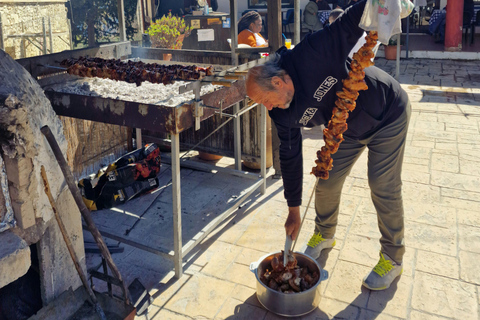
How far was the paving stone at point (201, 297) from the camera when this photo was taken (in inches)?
134

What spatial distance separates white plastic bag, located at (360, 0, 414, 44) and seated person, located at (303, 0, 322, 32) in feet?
42.8

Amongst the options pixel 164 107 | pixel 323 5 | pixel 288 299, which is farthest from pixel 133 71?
pixel 323 5

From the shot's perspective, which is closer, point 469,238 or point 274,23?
point 469,238

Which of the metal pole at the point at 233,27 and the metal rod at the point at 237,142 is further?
the metal rod at the point at 237,142

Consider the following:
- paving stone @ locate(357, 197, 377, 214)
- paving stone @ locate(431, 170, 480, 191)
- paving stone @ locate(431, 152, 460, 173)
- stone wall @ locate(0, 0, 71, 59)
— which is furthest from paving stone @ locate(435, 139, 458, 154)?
stone wall @ locate(0, 0, 71, 59)

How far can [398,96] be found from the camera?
10.8ft

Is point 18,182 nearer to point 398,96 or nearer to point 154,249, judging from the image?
point 154,249

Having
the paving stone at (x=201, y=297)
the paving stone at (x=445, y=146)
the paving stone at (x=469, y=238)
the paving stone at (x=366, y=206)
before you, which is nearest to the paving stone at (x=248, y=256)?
the paving stone at (x=201, y=297)

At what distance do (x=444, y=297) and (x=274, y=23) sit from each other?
327cm

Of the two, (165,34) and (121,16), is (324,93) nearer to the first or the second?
(121,16)

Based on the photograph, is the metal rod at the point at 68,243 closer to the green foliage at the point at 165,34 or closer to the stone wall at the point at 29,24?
the green foliage at the point at 165,34

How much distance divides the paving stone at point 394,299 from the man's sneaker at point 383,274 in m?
0.05

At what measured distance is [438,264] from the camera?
3861mm

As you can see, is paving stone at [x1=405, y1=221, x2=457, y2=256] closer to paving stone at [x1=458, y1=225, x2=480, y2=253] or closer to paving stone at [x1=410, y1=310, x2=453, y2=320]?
paving stone at [x1=458, y1=225, x2=480, y2=253]
